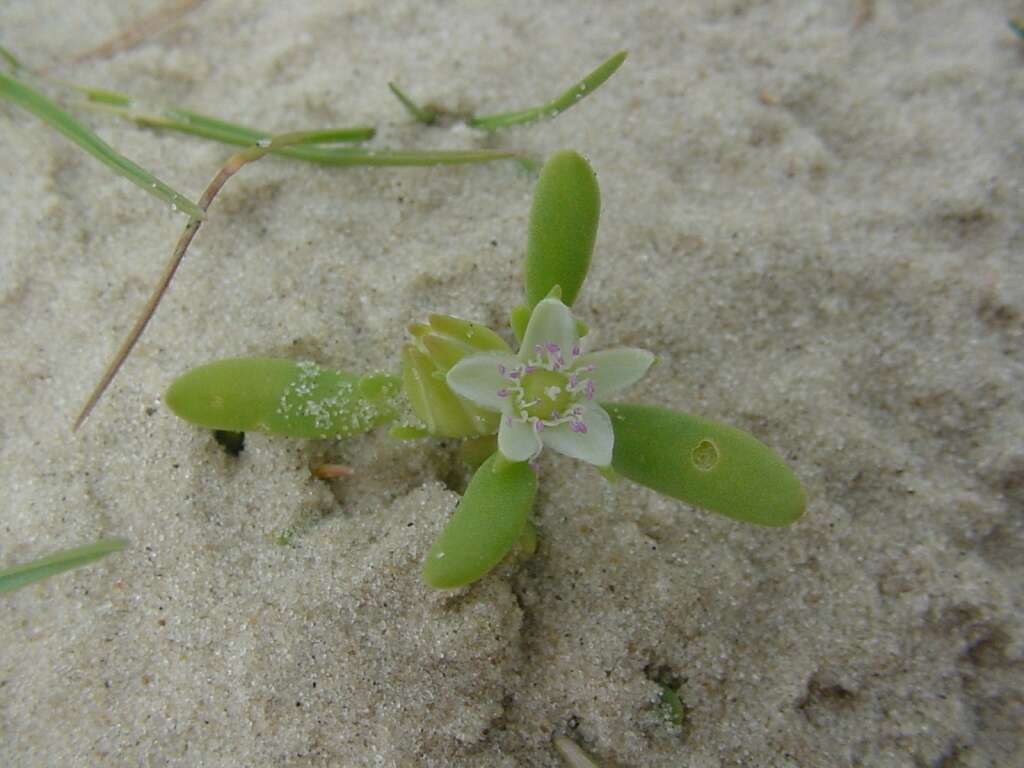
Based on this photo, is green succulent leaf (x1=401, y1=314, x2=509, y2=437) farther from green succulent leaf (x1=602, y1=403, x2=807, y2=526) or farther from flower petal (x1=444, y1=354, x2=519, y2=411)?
Answer: green succulent leaf (x1=602, y1=403, x2=807, y2=526)

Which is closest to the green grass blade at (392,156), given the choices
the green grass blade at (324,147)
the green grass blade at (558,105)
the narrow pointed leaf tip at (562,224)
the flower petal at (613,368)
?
the green grass blade at (324,147)

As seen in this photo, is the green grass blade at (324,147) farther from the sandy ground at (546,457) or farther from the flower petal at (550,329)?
the flower petal at (550,329)

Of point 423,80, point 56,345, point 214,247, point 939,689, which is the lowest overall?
point 939,689

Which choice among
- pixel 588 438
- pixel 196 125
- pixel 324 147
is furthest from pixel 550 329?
pixel 196 125

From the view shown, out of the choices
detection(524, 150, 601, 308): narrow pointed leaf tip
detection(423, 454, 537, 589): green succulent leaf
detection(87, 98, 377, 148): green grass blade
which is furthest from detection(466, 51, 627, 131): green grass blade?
detection(423, 454, 537, 589): green succulent leaf

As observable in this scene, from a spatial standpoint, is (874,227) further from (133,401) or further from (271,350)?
(133,401)

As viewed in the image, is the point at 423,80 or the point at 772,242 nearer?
the point at 772,242

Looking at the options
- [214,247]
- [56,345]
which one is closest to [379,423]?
[214,247]
